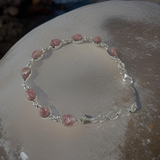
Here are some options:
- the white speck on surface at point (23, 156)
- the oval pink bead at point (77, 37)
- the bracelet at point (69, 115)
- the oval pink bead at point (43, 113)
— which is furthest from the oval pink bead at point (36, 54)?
the white speck on surface at point (23, 156)

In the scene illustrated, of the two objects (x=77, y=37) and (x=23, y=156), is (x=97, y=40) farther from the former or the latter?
(x=23, y=156)

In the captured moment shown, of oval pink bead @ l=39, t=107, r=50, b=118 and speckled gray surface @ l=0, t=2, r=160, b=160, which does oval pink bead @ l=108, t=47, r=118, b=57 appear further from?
oval pink bead @ l=39, t=107, r=50, b=118

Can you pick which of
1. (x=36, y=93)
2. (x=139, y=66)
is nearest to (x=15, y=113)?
(x=36, y=93)

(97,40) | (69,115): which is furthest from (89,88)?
(97,40)

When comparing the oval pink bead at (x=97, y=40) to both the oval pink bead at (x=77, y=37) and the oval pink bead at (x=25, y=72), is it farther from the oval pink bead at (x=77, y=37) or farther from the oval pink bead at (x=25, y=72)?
the oval pink bead at (x=25, y=72)

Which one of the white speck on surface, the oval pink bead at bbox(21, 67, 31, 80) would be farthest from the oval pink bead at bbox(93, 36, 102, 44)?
the white speck on surface

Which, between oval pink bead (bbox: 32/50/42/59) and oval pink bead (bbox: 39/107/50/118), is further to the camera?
oval pink bead (bbox: 32/50/42/59)
